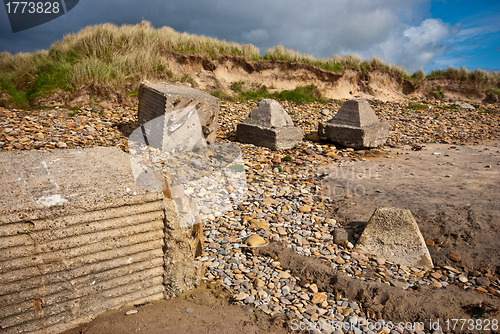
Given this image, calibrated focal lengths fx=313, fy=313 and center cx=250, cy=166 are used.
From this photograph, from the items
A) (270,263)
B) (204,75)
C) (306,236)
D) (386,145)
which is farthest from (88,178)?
(204,75)

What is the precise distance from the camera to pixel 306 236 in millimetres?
3533

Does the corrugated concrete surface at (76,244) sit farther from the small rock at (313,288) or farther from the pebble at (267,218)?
the small rock at (313,288)

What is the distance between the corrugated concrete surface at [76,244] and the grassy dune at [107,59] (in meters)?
6.26

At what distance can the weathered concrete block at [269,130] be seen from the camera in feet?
21.3

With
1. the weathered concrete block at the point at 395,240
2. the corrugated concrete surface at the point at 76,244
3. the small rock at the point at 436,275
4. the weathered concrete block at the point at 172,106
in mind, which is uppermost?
the weathered concrete block at the point at 172,106

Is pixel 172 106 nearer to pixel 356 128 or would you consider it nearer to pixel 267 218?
pixel 267 218

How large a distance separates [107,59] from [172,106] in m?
5.19

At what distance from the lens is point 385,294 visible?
259 centimetres

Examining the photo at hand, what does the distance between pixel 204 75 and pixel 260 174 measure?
24.3ft

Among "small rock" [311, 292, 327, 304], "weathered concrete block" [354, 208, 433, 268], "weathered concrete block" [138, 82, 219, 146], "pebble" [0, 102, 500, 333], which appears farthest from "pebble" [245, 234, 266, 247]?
"weathered concrete block" [138, 82, 219, 146]

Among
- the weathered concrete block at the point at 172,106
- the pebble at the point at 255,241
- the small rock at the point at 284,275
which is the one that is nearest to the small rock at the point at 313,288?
the small rock at the point at 284,275

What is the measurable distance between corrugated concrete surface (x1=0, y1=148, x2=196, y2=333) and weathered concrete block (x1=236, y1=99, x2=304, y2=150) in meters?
4.32

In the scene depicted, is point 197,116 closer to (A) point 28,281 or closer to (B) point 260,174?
(B) point 260,174

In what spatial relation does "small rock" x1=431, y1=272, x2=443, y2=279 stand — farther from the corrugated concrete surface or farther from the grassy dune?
the grassy dune
